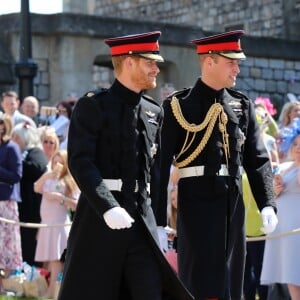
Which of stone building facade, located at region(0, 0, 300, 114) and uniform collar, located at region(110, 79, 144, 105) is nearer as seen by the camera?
uniform collar, located at region(110, 79, 144, 105)

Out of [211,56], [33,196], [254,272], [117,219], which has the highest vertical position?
[211,56]

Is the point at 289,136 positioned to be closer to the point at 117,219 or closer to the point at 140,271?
the point at 140,271

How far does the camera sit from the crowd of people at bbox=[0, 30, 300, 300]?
18.2ft

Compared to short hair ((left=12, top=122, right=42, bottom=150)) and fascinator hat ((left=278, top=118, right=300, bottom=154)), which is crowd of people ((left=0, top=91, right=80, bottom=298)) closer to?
short hair ((left=12, top=122, right=42, bottom=150))

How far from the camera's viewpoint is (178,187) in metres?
6.62

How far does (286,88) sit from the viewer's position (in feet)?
62.9

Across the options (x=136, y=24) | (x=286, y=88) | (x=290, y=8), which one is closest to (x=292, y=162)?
(x=136, y=24)

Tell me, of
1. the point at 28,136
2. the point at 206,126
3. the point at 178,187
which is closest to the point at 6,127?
the point at 28,136

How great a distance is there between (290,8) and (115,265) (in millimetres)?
18703

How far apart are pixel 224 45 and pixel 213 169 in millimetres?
709

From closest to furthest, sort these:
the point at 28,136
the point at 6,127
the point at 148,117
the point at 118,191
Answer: the point at 118,191
the point at 148,117
the point at 6,127
the point at 28,136

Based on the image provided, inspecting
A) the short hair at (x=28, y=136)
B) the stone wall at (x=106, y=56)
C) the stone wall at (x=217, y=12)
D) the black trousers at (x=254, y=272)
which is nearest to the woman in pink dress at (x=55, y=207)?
the short hair at (x=28, y=136)

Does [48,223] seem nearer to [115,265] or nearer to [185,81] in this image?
[115,265]

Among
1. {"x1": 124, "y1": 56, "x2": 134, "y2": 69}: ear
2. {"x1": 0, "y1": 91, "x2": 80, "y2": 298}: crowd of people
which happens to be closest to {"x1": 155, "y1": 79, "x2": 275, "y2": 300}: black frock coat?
{"x1": 124, "y1": 56, "x2": 134, "y2": 69}: ear
